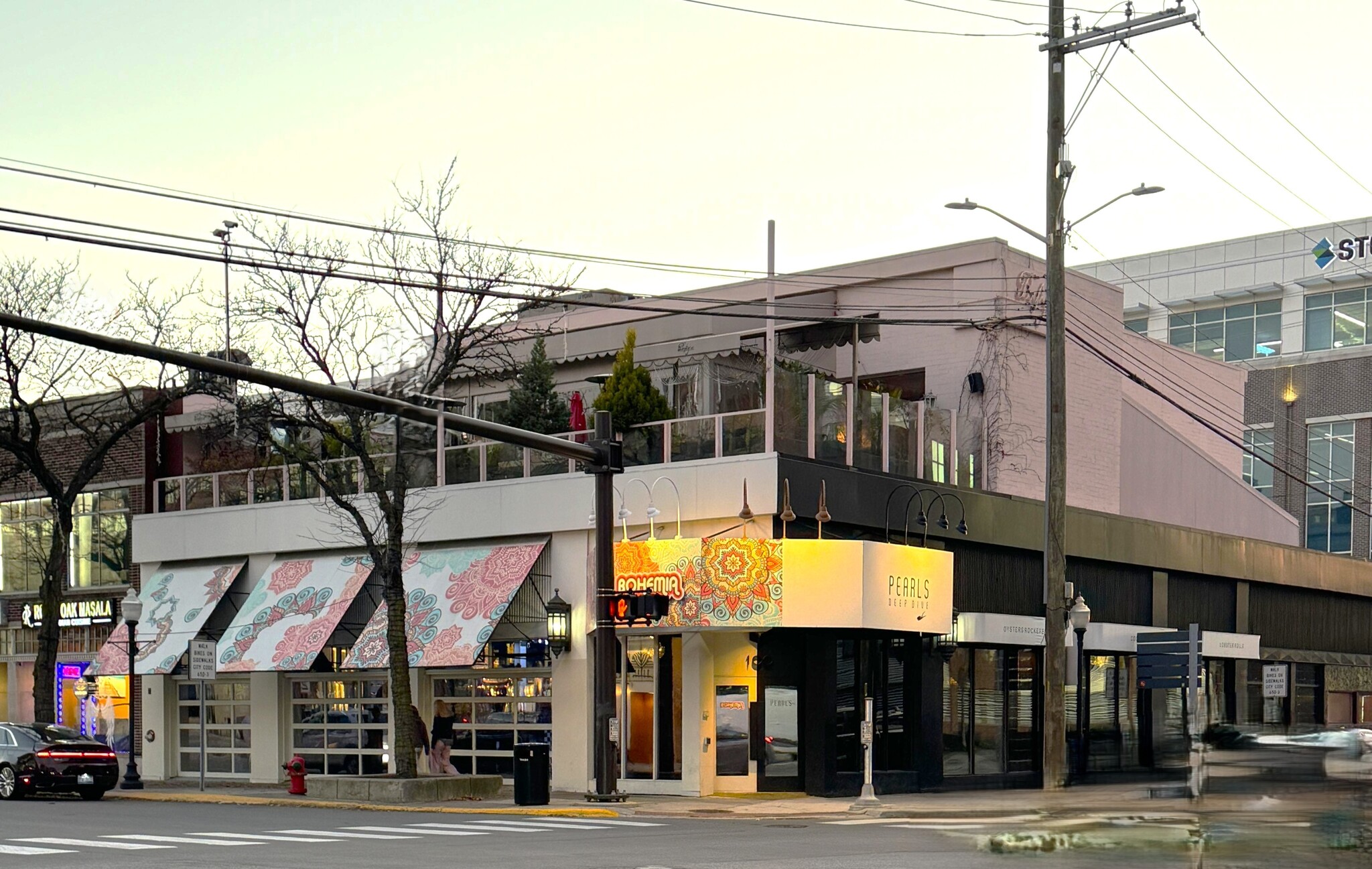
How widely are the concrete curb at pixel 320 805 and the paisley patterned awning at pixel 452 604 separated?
3251 mm

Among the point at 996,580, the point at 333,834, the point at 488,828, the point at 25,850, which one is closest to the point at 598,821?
the point at 488,828

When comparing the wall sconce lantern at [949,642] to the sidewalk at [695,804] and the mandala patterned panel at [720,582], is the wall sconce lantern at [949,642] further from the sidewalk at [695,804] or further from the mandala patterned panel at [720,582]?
the mandala patterned panel at [720,582]

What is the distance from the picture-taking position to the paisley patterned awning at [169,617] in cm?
3784

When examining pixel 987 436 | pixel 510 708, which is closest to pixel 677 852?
pixel 510 708

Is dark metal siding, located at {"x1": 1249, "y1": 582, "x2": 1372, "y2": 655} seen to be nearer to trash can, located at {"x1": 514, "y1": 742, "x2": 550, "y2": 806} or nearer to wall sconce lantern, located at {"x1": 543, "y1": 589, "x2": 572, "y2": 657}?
wall sconce lantern, located at {"x1": 543, "y1": 589, "x2": 572, "y2": 657}

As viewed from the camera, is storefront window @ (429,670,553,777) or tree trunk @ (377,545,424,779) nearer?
tree trunk @ (377,545,424,779)

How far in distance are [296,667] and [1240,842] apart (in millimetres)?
29008

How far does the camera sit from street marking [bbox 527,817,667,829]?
23.5m

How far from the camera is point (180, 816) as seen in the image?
2611 cm

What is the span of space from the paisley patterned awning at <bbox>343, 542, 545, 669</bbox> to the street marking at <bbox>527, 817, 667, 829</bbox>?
6.70m

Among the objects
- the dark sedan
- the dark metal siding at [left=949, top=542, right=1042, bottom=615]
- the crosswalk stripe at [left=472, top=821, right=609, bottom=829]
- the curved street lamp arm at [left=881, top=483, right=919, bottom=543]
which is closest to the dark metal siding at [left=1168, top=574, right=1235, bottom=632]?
the dark metal siding at [left=949, top=542, right=1042, bottom=615]

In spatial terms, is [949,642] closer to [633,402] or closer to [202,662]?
[633,402]

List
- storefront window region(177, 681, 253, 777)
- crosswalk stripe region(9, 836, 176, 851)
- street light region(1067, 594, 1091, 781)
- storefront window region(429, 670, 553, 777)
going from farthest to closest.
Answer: storefront window region(177, 681, 253, 777) < street light region(1067, 594, 1091, 781) < storefront window region(429, 670, 553, 777) < crosswalk stripe region(9, 836, 176, 851)

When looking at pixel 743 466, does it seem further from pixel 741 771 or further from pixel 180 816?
pixel 180 816
